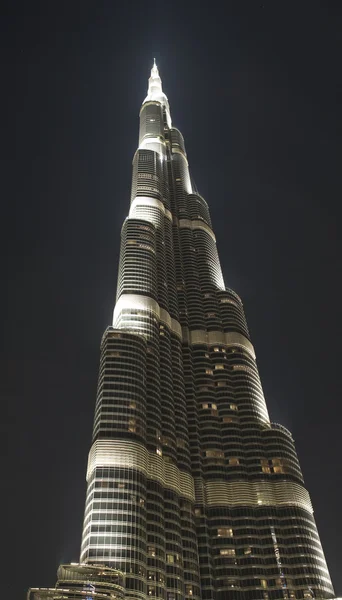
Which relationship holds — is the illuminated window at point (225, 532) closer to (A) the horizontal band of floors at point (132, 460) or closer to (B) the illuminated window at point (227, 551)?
(B) the illuminated window at point (227, 551)

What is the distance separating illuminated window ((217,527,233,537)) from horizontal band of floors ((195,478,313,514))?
25.4 ft

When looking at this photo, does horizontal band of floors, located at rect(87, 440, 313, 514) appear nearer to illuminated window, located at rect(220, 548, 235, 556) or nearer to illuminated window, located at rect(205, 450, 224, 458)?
illuminated window, located at rect(205, 450, 224, 458)

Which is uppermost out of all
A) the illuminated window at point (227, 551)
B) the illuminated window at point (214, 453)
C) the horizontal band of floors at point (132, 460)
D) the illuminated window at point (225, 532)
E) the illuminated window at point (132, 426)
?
the illuminated window at point (214, 453)

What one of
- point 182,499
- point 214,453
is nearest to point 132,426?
point 182,499

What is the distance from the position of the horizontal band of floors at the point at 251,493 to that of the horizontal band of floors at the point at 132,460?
45.8 ft

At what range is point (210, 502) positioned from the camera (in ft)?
566

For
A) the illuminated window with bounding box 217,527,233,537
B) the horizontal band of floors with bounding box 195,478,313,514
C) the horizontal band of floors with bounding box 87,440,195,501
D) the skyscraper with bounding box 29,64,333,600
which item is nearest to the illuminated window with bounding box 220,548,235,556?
the skyscraper with bounding box 29,64,333,600

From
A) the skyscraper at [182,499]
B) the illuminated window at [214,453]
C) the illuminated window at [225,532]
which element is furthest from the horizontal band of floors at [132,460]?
the illuminated window at [214,453]

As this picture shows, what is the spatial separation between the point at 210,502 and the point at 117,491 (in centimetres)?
4547

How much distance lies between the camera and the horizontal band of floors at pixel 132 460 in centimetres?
14725

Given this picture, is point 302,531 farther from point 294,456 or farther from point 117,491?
point 117,491

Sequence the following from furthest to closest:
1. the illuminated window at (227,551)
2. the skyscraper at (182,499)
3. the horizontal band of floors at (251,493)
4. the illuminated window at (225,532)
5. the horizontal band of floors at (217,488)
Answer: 1. the horizontal band of floors at (251,493)
2. the illuminated window at (225,532)
3. the illuminated window at (227,551)
4. the horizontal band of floors at (217,488)
5. the skyscraper at (182,499)

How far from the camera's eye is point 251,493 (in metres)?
176

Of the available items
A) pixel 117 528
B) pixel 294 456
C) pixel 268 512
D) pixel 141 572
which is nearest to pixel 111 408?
pixel 117 528
